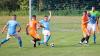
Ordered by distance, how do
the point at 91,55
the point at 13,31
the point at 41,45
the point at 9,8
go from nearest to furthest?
the point at 91,55
the point at 13,31
the point at 41,45
the point at 9,8

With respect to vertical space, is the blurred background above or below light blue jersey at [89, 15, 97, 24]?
below

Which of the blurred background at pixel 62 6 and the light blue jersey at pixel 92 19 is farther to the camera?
the blurred background at pixel 62 6

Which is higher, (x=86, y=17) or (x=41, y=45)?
(x=86, y=17)

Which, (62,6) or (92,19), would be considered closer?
(92,19)

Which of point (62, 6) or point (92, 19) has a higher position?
point (92, 19)

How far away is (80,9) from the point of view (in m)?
52.7

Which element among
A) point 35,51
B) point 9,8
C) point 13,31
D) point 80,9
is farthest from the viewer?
point 9,8

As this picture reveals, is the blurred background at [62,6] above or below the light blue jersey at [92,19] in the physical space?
below

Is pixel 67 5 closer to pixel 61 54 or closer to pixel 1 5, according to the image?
pixel 1 5

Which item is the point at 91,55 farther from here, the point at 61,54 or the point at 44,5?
the point at 44,5

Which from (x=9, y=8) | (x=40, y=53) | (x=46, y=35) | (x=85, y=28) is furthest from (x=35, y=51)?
(x=9, y=8)

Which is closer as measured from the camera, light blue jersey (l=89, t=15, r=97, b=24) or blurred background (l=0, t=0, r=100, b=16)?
light blue jersey (l=89, t=15, r=97, b=24)

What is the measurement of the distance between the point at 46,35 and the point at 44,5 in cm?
3080

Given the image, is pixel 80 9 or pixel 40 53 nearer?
pixel 40 53
